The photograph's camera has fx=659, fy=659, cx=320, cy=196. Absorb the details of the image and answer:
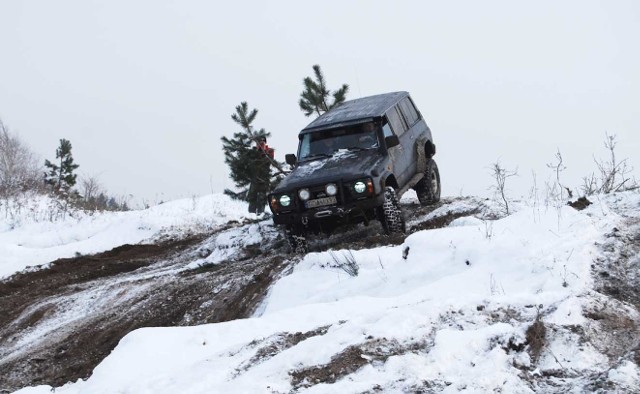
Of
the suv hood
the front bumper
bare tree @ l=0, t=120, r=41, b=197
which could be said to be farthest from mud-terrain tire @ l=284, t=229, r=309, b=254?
bare tree @ l=0, t=120, r=41, b=197

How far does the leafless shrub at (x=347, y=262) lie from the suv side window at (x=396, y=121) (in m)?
3.67

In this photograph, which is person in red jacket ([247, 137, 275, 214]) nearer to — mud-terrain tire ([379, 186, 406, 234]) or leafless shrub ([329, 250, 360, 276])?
mud-terrain tire ([379, 186, 406, 234])

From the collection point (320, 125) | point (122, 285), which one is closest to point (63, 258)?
point (122, 285)

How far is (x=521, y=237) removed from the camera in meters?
5.88

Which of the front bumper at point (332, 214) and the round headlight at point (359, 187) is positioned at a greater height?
the round headlight at point (359, 187)

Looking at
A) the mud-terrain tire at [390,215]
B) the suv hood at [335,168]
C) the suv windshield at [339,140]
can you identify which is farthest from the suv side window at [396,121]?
the mud-terrain tire at [390,215]

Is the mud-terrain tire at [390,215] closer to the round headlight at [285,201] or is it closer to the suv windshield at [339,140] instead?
the suv windshield at [339,140]

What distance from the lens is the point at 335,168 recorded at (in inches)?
351

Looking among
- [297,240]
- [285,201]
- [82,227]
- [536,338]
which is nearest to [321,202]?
[285,201]

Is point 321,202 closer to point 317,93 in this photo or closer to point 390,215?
point 390,215

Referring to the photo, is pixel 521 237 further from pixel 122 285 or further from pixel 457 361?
pixel 122 285

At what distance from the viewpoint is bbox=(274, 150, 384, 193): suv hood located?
857cm

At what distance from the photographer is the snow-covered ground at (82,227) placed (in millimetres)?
12453

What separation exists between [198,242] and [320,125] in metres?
3.64
